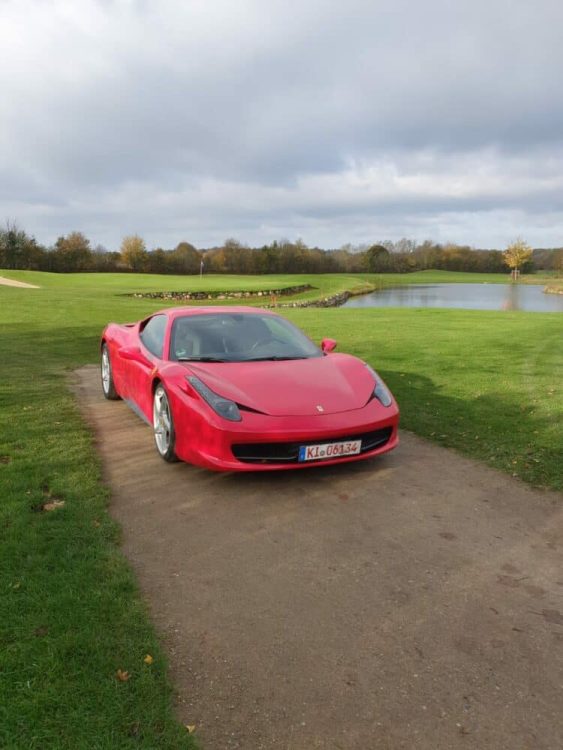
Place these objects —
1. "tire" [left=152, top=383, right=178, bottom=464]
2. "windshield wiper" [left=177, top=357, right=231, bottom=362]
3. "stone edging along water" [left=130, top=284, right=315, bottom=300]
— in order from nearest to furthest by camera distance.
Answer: "tire" [left=152, top=383, right=178, bottom=464] → "windshield wiper" [left=177, top=357, right=231, bottom=362] → "stone edging along water" [left=130, top=284, right=315, bottom=300]

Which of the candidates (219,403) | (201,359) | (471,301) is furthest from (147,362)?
(471,301)

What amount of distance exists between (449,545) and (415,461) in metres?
1.60

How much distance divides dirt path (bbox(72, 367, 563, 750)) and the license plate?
0.26 m

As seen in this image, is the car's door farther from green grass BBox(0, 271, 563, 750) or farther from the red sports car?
green grass BBox(0, 271, 563, 750)

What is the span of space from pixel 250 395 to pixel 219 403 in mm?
261

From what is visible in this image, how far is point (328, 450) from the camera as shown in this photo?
4.19 metres

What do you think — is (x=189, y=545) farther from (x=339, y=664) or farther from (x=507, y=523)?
(x=507, y=523)

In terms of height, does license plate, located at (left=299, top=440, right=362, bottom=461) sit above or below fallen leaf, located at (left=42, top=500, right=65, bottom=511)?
above

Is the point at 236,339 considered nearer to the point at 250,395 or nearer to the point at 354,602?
the point at 250,395

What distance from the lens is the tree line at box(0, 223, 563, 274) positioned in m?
73.9

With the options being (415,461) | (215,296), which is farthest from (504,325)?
(215,296)

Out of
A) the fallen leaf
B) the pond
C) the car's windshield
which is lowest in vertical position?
the pond

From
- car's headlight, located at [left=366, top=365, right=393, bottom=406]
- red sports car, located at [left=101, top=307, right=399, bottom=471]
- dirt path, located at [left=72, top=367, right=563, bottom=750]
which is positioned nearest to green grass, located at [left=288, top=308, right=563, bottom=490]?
dirt path, located at [left=72, top=367, right=563, bottom=750]

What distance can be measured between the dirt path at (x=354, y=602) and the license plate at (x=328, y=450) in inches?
10.3
